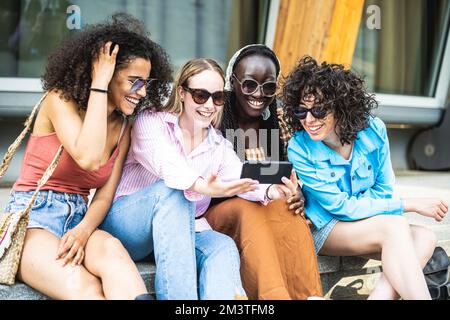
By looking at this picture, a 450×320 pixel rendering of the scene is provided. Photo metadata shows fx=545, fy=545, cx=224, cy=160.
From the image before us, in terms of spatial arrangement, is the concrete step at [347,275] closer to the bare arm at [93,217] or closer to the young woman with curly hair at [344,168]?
the young woman with curly hair at [344,168]

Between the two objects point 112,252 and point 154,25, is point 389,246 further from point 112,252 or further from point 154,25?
point 154,25

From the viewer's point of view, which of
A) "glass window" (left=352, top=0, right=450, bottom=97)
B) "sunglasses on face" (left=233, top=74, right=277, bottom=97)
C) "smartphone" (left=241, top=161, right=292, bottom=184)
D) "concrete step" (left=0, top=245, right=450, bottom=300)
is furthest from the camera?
"glass window" (left=352, top=0, right=450, bottom=97)

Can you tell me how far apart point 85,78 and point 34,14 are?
3536 mm

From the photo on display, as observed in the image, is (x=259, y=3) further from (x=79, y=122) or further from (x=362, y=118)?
(x=79, y=122)

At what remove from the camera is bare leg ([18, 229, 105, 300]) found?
202 cm

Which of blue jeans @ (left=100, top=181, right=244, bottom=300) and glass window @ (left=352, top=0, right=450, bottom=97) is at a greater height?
glass window @ (left=352, top=0, right=450, bottom=97)

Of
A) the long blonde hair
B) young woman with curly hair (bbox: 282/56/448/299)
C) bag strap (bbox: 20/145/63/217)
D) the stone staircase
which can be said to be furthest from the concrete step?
bag strap (bbox: 20/145/63/217)

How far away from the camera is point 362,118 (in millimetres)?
2652

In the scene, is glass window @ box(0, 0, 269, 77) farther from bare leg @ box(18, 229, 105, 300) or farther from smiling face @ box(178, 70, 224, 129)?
bare leg @ box(18, 229, 105, 300)

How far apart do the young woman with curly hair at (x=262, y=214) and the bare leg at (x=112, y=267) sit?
1.74ft

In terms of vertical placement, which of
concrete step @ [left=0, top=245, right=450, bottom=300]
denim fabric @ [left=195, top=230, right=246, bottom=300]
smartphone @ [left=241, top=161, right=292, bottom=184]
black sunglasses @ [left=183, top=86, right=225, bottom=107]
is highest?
black sunglasses @ [left=183, top=86, right=225, bottom=107]

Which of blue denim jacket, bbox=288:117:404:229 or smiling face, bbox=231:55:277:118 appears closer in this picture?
blue denim jacket, bbox=288:117:404:229

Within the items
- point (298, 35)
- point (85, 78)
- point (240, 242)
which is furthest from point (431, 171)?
point (85, 78)

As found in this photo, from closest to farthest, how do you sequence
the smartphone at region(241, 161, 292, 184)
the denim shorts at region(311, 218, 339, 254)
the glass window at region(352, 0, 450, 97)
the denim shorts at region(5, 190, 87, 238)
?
the denim shorts at region(5, 190, 87, 238), the smartphone at region(241, 161, 292, 184), the denim shorts at region(311, 218, 339, 254), the glass window at region(352, 0, 450, 97)
